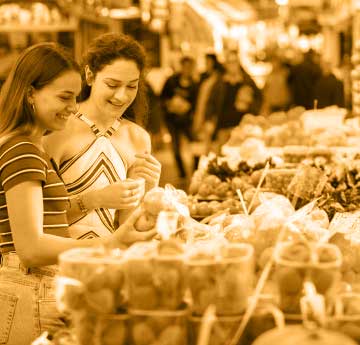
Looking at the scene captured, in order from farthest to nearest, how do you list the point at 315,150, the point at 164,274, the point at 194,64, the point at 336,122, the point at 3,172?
1. the point at 194,64
2. the point at 336,122
3. the point at 315,150
4. the point at 3,172
5. the point at 164,274

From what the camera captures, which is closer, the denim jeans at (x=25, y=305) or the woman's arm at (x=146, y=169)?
the denim jeans at (x=25, y=305)

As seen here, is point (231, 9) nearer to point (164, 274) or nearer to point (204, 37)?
point (204, 37)

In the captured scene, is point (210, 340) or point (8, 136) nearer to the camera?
point (210, 340)

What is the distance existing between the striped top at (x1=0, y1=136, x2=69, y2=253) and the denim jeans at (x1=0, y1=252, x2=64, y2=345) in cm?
10

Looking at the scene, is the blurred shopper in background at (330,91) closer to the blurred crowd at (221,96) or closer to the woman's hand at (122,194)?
the blurred crowd at (221,96)

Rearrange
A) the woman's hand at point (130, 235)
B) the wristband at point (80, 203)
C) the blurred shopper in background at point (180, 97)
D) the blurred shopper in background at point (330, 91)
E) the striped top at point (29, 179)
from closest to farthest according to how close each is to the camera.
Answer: the woman's hand at point (130, 235), the striped top at point (29, 179), the wristband at point (80, 203), the blurred shopper in background at point (330, 91), the blurred shopper in background at point (180, 97)

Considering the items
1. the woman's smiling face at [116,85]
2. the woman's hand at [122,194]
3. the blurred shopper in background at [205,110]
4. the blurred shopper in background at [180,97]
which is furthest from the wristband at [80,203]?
the blurred shopper in background at [180,97]

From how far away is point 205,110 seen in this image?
12.5 meters

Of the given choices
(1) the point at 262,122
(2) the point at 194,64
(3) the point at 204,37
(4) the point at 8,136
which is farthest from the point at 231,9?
(4) the point at 8,136

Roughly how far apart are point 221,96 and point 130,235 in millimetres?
9776

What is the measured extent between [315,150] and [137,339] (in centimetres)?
423

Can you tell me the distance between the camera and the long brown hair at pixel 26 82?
2760 mm

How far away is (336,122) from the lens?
7688mm

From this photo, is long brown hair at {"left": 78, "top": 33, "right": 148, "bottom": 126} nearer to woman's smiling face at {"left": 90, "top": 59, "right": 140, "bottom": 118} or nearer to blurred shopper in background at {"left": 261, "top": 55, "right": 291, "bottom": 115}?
woman's smiling face at {"left": 90, "top": 59, "right": 140, "bottom": 118}
